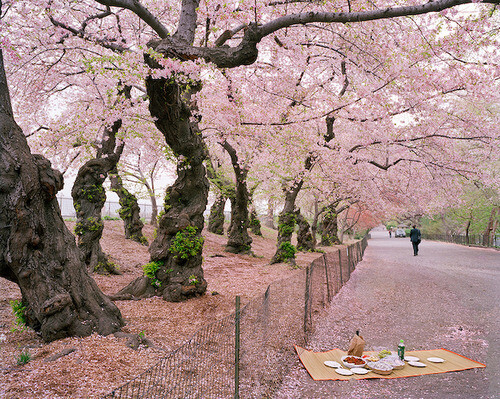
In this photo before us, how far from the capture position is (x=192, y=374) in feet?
13.8

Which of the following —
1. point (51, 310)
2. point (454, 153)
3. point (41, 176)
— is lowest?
point (51, 310)

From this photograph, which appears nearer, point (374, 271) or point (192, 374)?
point (192, 374)

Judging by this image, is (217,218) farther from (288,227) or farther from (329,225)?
(288,227)

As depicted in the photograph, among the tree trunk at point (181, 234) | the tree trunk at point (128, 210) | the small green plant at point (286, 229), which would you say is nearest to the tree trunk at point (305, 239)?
the small green plant at point (286, 229)

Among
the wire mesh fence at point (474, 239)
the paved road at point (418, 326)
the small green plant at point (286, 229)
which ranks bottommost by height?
the wire mesh fence at point (474, 239)

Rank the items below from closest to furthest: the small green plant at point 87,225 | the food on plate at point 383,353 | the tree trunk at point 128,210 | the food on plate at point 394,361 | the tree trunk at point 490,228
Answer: the food on plate at point 394,361 → the food on plate at point 383,353 → the small green plant at point 87,225 → the tree trunk at point 128,210 → the tree trunk at point 490,228

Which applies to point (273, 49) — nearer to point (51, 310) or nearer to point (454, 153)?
point (51, 310)

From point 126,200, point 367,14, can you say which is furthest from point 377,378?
point 126,200

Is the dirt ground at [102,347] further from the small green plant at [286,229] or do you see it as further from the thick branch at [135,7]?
the small green plant at [286,229]

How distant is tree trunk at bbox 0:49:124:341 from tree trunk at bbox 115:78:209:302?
9.34 feet

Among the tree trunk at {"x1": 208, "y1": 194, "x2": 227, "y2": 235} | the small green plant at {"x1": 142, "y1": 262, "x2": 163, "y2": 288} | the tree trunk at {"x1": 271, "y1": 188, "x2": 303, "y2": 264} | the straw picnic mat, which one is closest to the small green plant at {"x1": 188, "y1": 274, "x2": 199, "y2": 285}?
the small green plant at {"x1": 142, "y1": 262, "x2": 163, "y2": 288}

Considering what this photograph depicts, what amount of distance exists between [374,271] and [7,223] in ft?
50.3

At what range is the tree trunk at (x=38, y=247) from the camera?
14.7 ft

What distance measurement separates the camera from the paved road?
14.7ft
